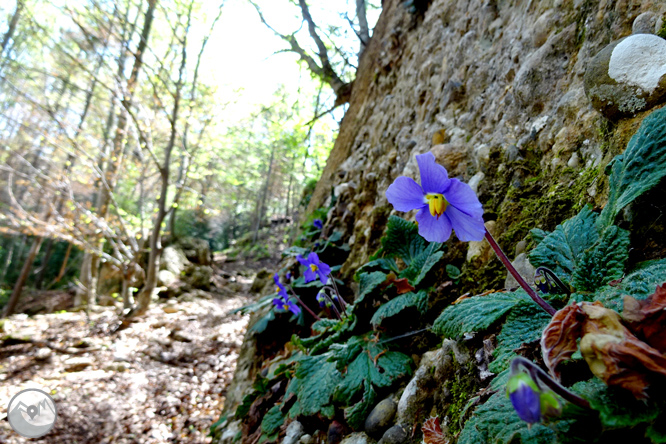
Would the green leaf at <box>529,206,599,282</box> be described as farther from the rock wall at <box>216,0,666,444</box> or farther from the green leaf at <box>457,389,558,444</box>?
the green leaf at <box>457,389,558,444</box>

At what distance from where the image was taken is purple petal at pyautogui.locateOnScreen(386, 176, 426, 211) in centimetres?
78

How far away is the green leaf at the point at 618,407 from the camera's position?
418mm

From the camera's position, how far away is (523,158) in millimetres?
1244

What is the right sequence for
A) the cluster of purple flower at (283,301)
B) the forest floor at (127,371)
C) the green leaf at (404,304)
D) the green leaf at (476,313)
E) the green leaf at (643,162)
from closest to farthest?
1. the green leaf at (643,162)
2. the green leaf at (476,313)
3. the green leaf at (404,304)
4. the cluster of purple flower at (283,301)
5. the forest floor at (127,371)

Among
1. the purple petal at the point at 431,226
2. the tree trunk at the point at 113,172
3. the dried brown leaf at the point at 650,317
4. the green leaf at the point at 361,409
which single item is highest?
the tree trunk at the point at 113,172

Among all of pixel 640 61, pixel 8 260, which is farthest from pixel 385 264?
pixel 8 260

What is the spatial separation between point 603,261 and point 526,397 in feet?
Answer: 1.47

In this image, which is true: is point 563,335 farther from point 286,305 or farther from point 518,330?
point 286,305

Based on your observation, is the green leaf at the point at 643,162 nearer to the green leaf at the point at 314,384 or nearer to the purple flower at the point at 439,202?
the purple flower at the point at 439,202

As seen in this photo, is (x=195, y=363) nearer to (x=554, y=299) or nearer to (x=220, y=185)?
(x=554, y=299)

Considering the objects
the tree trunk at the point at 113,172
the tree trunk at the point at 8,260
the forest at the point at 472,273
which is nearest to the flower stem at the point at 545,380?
the forest at the point at 472,273

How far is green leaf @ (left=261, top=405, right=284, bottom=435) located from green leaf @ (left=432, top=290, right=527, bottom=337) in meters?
1.11

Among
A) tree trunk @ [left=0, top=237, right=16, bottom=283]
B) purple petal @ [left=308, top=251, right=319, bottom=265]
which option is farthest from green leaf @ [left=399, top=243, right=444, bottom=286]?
tree trunk @ [left=0, top=237, right=16, bottom=283]

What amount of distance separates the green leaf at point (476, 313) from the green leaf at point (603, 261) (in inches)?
5.0
